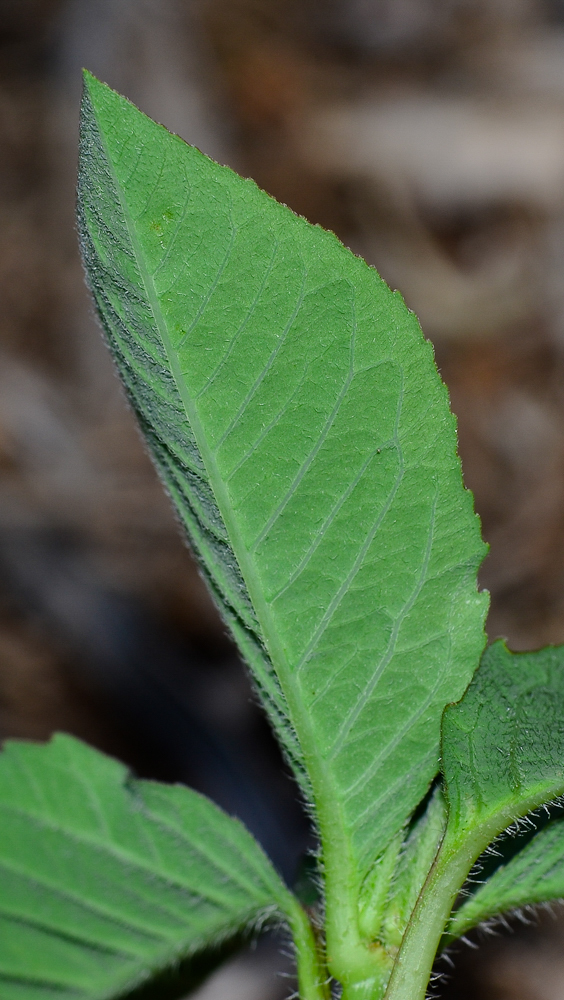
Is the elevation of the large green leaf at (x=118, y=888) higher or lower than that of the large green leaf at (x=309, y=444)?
lower

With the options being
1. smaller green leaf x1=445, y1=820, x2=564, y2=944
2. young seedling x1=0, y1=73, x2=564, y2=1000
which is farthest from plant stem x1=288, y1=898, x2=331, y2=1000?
smaller green leaf x1=445, y1=820, x2=564, y2=944

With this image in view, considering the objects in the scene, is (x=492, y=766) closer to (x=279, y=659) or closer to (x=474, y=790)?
(x=474, y=790)

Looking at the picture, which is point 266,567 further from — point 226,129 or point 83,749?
point 226,129

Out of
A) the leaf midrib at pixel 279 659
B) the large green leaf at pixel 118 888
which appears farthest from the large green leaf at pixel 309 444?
the large green leaf at pixel 118 888

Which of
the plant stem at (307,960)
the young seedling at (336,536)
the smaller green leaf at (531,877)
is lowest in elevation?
the plant stem at (307,960)

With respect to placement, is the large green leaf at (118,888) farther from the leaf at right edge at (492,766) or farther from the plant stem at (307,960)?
the leaf at right edge at (492,766)

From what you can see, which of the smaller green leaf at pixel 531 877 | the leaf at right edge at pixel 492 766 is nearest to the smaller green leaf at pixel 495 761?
the leaf at right edge at pixel 492 766

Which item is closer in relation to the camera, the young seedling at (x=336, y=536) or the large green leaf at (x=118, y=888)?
the young seedling at (x=336, y=536)

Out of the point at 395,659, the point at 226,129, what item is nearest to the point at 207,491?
the point at 395,659
